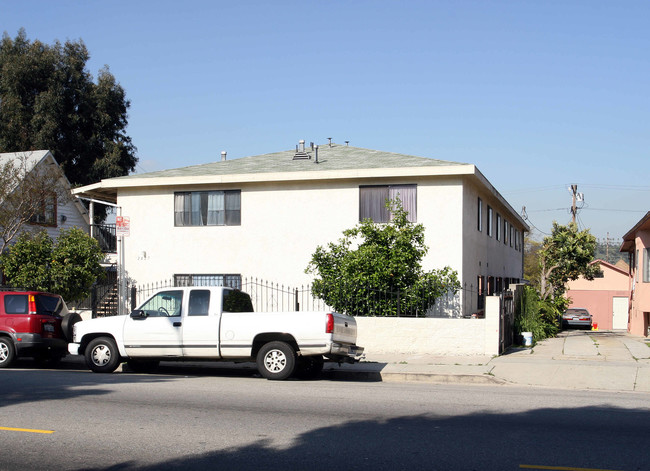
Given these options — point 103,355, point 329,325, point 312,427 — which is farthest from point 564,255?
point 312,427

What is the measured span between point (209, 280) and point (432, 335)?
8.46 m

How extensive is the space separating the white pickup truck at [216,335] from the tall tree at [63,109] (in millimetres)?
26890

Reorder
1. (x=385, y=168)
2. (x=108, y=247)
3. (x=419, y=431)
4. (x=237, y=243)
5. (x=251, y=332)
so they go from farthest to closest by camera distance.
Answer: (x=108, y=247)
(x=237, y=243)
(x=385, y=168)
(x=251, y=332)
(x=419, y=431)

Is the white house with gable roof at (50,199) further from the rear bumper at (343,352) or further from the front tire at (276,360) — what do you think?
the rear bumper at (343,352)

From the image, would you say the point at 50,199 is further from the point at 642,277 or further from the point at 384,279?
the point at 642,277

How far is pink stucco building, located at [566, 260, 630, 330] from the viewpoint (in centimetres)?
5625

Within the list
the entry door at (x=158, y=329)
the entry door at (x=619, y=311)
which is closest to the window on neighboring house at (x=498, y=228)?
the entry door at (x=158, y=329)

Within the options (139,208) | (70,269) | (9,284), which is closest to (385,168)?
(139,208)

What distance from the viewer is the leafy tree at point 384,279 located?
17562mm

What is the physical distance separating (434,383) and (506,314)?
18.4ft

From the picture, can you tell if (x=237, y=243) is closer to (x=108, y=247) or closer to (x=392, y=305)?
(x=392, y=305)

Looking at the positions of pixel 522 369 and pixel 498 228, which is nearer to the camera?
pixel 522 369

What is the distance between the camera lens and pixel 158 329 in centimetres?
1373

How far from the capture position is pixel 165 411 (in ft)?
30.9
